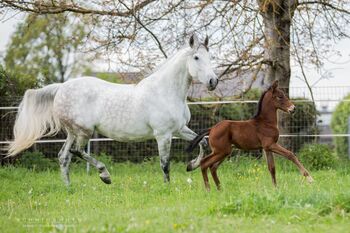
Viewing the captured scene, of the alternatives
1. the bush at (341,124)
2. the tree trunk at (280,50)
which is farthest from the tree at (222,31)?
the bush at (341,124)

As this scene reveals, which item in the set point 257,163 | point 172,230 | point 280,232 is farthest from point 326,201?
point 257,163

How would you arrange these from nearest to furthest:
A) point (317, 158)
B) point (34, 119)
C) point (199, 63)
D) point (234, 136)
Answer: point (234, 136), point (199, 63), point (34, 119), point (317, 158)

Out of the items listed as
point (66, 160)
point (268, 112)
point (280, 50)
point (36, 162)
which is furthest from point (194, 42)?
point (36, 162)

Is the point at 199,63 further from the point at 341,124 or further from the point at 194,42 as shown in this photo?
the point at 341,124

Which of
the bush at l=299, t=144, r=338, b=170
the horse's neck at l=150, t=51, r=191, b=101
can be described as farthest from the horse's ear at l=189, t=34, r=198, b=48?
the bush at l=299, t=144, r=338, b=170

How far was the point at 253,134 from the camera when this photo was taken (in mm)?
8336

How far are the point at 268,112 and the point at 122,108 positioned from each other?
238 cm

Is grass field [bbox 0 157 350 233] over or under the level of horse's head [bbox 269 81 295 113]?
under

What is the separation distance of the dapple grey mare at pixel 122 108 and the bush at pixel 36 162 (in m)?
3.90

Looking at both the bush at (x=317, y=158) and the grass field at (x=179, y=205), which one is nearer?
the grass field at (x=179, y=205)

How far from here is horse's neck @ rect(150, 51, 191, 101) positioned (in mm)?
9453

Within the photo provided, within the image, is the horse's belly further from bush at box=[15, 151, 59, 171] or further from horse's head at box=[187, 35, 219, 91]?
bush at box=[15, 151, 59, 171]

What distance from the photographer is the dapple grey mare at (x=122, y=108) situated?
9336mm

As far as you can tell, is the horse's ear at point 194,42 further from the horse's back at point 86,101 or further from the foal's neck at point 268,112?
the foal's neck at point 268,112
